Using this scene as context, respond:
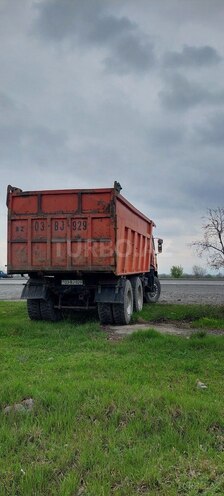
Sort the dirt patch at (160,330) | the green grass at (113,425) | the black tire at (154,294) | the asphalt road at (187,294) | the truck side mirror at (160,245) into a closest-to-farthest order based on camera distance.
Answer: the green grass at (113,425) → the dirt patch at (160,330) → the black tire at (154,294) → the asphalt road at (187,294) → the truck side mirror at (160,245)

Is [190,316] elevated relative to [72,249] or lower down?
lower down

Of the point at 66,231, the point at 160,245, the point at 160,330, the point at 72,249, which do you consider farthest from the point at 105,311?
the point at 160,245

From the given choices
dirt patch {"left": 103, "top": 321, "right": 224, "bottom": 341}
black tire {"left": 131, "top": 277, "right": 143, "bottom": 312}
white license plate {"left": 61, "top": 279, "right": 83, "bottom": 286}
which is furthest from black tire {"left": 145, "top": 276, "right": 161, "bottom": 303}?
white license plate {"left": 61, "top": 279, "right": 83, "bottom": 286}

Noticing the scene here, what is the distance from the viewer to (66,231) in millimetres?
9789

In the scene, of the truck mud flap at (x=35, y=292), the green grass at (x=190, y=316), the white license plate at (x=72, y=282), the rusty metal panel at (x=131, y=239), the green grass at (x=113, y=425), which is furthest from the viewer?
the green grass at (x=190, y=316)

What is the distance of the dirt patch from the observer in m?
9.00

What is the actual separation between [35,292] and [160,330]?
120 inches

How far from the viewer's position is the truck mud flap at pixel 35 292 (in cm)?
1030

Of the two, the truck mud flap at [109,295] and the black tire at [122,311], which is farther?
the black tire at [122,311]

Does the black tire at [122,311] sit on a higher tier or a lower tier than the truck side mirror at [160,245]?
lower

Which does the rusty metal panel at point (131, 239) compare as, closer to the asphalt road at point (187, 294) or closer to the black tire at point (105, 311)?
the black tire at point (105, 311)

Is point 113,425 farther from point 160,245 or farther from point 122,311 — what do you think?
point 160,245

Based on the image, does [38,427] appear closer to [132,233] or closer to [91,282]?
[91,282]

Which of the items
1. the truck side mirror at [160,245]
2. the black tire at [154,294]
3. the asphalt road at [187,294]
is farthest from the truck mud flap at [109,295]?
the truck side mirror at [160,245]
